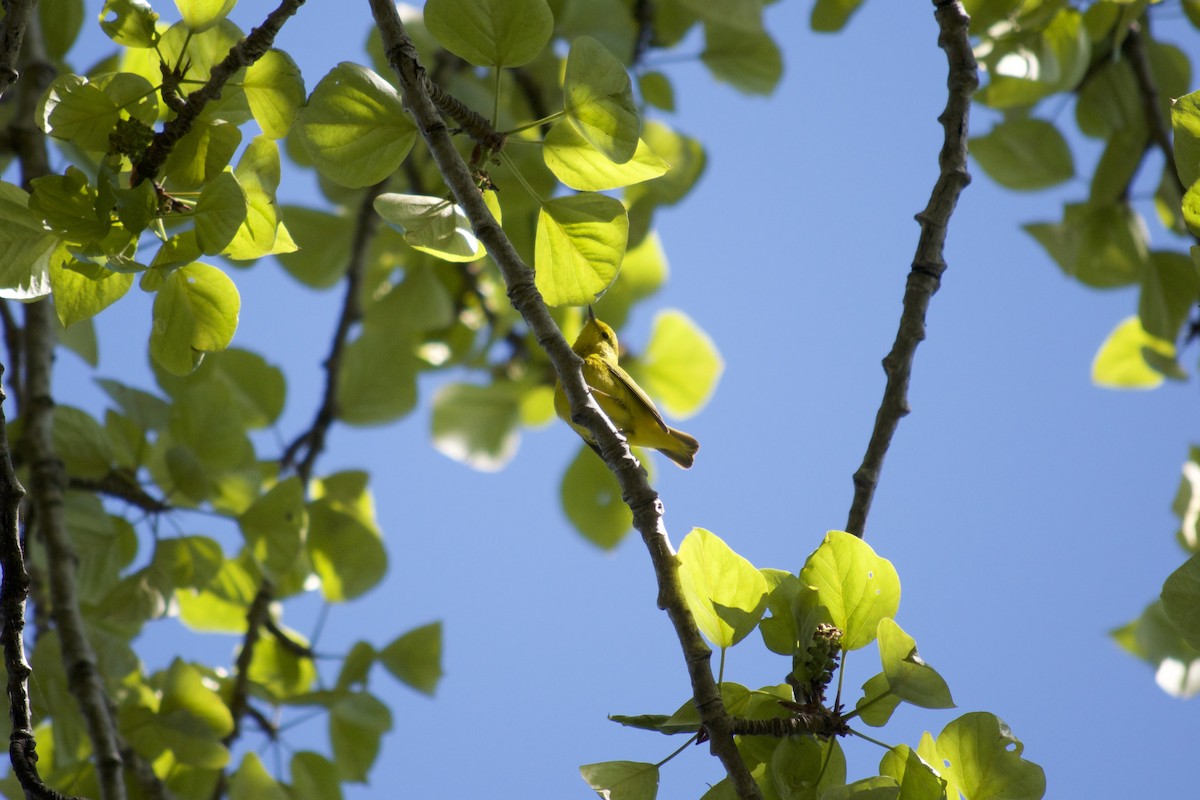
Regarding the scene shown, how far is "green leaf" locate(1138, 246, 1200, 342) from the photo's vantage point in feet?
5.47

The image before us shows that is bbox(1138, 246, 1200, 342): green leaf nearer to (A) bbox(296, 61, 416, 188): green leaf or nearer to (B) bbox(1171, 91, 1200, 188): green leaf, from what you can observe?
(B) bbox(1171, 91, 1200, 188): green leaf

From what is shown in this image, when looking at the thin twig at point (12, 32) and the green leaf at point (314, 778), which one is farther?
the green leaf at point (314, 778)

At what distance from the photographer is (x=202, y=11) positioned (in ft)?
2.62

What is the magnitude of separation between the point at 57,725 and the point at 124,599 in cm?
19

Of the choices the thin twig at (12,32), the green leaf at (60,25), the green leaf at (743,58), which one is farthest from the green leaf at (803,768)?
the green leaf at (60,25)

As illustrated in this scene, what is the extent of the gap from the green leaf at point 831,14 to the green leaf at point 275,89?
1.01 metres

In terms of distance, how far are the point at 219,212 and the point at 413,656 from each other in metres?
1.08

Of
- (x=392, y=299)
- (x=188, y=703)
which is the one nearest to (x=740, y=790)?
(x=188, y=703)

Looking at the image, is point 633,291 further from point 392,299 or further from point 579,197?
point 579,197

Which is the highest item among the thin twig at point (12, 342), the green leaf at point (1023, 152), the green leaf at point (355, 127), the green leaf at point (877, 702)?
the green leaf at point (1023, 152)

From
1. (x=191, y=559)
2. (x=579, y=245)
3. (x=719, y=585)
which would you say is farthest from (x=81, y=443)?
(x=719, y=585)

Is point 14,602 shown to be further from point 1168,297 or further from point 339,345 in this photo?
point 1168,297

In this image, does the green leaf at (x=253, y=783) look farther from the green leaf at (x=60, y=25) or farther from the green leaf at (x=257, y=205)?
the green leaf at (x=60, y=25)

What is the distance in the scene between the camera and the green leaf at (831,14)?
1.56 meters
